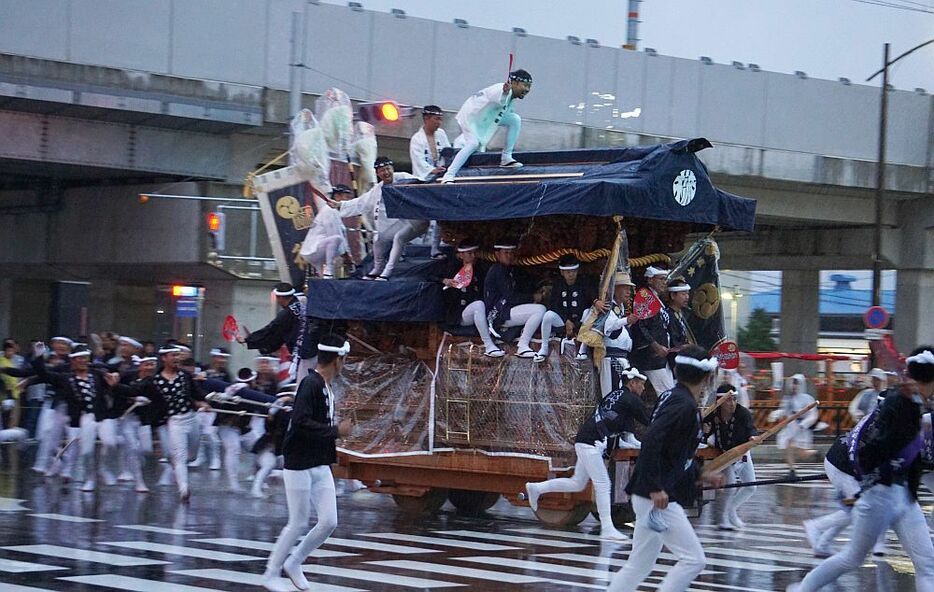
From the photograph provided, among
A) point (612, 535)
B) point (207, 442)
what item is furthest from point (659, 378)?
point (207, 442)

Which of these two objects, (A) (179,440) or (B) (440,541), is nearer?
(B) (440,541)

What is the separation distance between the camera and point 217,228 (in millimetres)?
28391

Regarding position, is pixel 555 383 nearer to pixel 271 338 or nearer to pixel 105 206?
pixel 271 338

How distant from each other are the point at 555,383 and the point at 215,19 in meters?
15.5

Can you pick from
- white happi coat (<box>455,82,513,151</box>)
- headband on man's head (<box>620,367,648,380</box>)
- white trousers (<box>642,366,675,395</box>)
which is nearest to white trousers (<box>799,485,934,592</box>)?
headband on man's head (<box>620,367,648,380</box>)

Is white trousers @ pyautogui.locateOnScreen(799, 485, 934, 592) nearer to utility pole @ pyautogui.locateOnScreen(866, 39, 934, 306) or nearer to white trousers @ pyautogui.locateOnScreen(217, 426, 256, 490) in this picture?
white trousers @ pyautogui.locateOnScreen(217, 426, 256, 490)

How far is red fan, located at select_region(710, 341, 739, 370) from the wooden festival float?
349mm

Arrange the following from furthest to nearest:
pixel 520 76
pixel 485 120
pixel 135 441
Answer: pixel 135 441 < pixel 485 120 < pixel 520 76

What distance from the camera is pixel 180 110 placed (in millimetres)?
26656

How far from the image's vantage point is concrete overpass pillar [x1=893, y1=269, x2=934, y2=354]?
38.8 meters

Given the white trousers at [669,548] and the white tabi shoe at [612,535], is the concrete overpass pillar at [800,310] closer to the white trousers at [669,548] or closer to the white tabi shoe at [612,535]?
the white tabi shoe at [612,535]

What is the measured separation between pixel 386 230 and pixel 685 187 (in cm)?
412

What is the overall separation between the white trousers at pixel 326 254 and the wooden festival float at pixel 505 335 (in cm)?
96

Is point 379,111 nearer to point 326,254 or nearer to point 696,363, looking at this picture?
point 326,254
